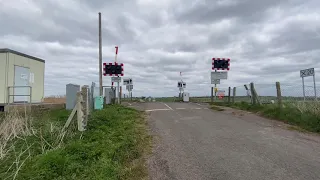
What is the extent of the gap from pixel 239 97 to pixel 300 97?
6.44 meters

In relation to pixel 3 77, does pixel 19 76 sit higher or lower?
higher

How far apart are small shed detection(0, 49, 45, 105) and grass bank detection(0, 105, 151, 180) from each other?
25.7 feet

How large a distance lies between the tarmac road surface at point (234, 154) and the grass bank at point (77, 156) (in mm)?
463

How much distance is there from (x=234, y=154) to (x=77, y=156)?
133 inches

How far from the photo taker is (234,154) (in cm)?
660

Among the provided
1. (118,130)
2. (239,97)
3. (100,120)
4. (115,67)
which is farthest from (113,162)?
(115,67)

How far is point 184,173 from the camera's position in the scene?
17.6 feet

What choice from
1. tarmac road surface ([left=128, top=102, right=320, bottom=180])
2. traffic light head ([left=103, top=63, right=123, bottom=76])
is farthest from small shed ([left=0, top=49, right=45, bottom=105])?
tarmac road surface ([left=128, top=102, right=320, bottom=180])

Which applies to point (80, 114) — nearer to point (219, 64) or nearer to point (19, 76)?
point (19, 76)

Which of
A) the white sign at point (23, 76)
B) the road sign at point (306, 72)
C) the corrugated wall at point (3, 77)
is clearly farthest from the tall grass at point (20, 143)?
the road sign at point (306, 72)

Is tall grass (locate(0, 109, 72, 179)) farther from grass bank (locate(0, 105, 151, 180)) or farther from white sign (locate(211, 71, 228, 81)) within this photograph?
white sign (locate(211, 71, 228, 81))

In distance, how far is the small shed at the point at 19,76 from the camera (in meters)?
16.2

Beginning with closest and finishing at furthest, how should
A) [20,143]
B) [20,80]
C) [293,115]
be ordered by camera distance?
[20,143]
[293,115]
[20,80]

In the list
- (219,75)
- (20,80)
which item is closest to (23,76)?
(20,80)
